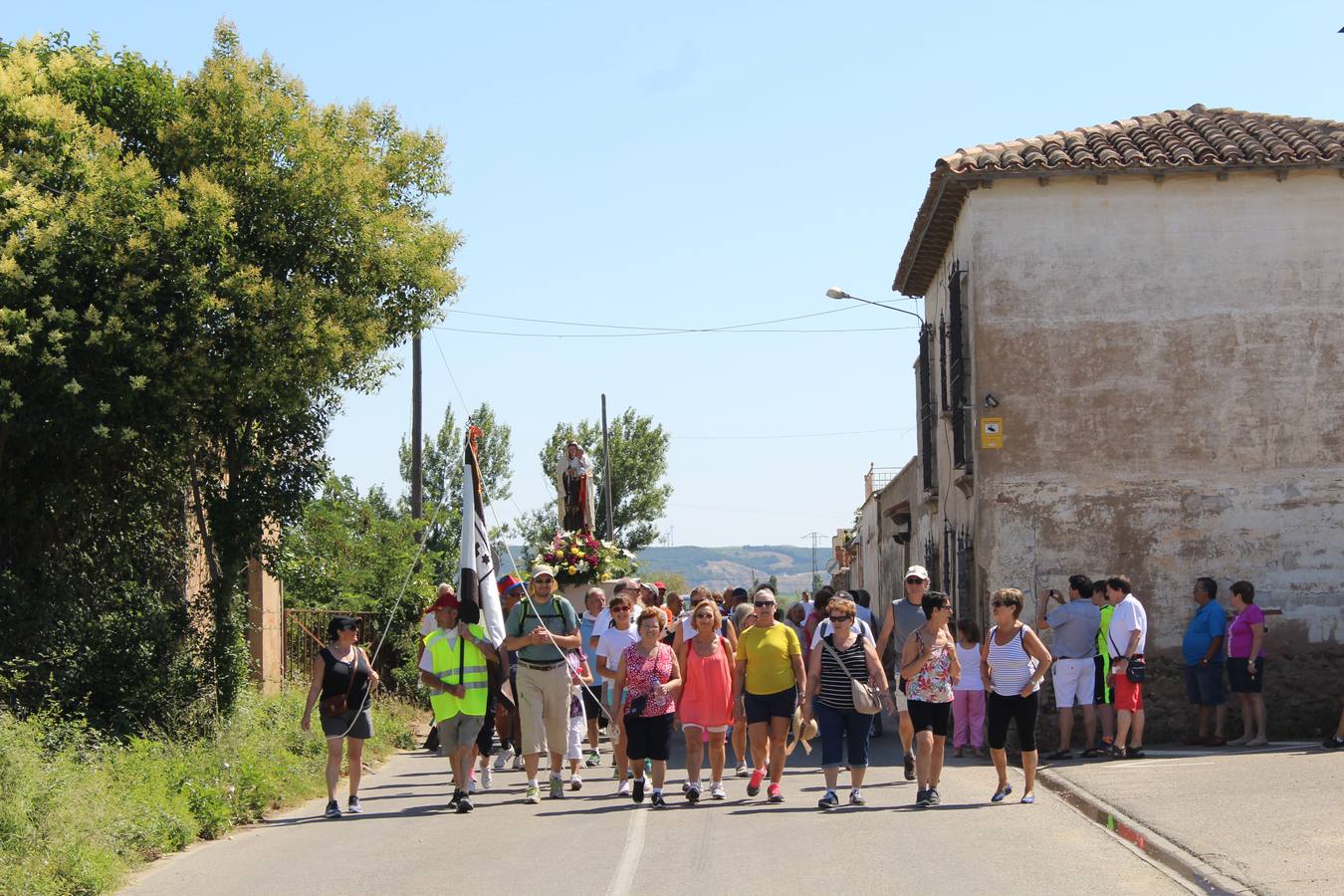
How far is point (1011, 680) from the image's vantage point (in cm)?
1266

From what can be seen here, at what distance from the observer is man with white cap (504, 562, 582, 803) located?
13.8 metres

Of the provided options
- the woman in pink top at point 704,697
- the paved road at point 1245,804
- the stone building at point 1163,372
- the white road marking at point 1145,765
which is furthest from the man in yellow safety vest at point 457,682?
the stone building at point 1163,372

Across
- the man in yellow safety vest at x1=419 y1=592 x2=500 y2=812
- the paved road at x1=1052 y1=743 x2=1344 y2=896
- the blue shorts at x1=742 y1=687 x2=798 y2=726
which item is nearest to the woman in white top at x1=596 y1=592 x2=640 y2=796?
the man in yellow safety vest at x1=419 y1=592 x2=500 y2=812

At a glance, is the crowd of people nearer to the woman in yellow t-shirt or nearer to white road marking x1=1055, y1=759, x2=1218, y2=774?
the woman in yellow t-shirt

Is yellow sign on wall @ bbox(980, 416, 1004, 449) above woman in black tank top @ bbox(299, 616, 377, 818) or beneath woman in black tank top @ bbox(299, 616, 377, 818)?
above

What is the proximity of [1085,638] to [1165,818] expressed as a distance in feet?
17.1

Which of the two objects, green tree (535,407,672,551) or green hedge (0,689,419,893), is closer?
green hedge (0,689,419,893)

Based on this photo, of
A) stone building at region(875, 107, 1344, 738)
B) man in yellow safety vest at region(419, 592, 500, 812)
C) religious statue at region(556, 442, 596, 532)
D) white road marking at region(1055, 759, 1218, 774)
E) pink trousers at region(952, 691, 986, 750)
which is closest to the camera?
man in yellow safety vest at region(419, 592, 500, 812)

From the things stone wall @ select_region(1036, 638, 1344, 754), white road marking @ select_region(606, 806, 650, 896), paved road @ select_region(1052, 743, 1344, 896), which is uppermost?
stone wall @ select_region(1036, 638, 1344, 754)

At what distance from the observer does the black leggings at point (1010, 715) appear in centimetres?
1266

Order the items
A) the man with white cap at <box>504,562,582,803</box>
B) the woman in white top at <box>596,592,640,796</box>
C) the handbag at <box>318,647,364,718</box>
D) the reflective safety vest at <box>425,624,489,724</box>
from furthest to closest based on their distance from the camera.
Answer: the woman in white top at <box>596,592,640,796</box>
the man with white cap at <box>504,562,582,803</box>
the reflective safety vest at <box>425,624,489,724</box>
the handbag at <box>318,647,364,718</box>

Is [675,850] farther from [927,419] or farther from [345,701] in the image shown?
[927,419]

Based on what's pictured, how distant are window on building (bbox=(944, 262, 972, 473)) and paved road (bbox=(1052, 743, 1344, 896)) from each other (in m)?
5.17

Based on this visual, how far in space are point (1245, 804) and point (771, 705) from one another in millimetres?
3745
